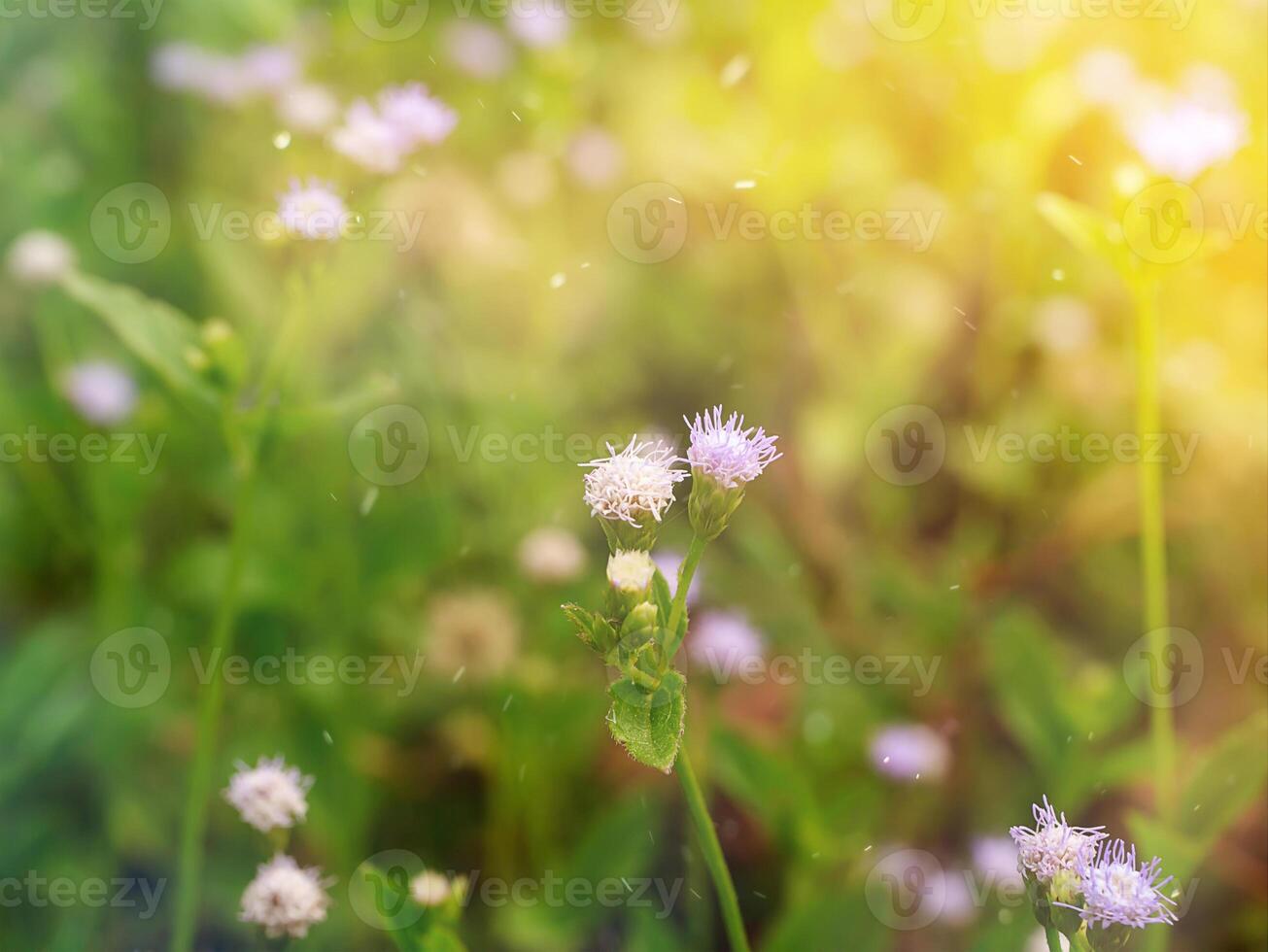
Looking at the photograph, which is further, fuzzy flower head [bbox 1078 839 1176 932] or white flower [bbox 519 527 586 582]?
white flower [bbox 519 527 586 582]

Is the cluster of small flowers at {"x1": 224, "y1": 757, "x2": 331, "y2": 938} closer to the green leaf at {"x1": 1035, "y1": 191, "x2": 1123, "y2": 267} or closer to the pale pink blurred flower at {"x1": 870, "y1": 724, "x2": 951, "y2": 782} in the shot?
the pale pink blurred flower at {"x1": 870, "y1": 724, "x2": 951, "y2": 782}
